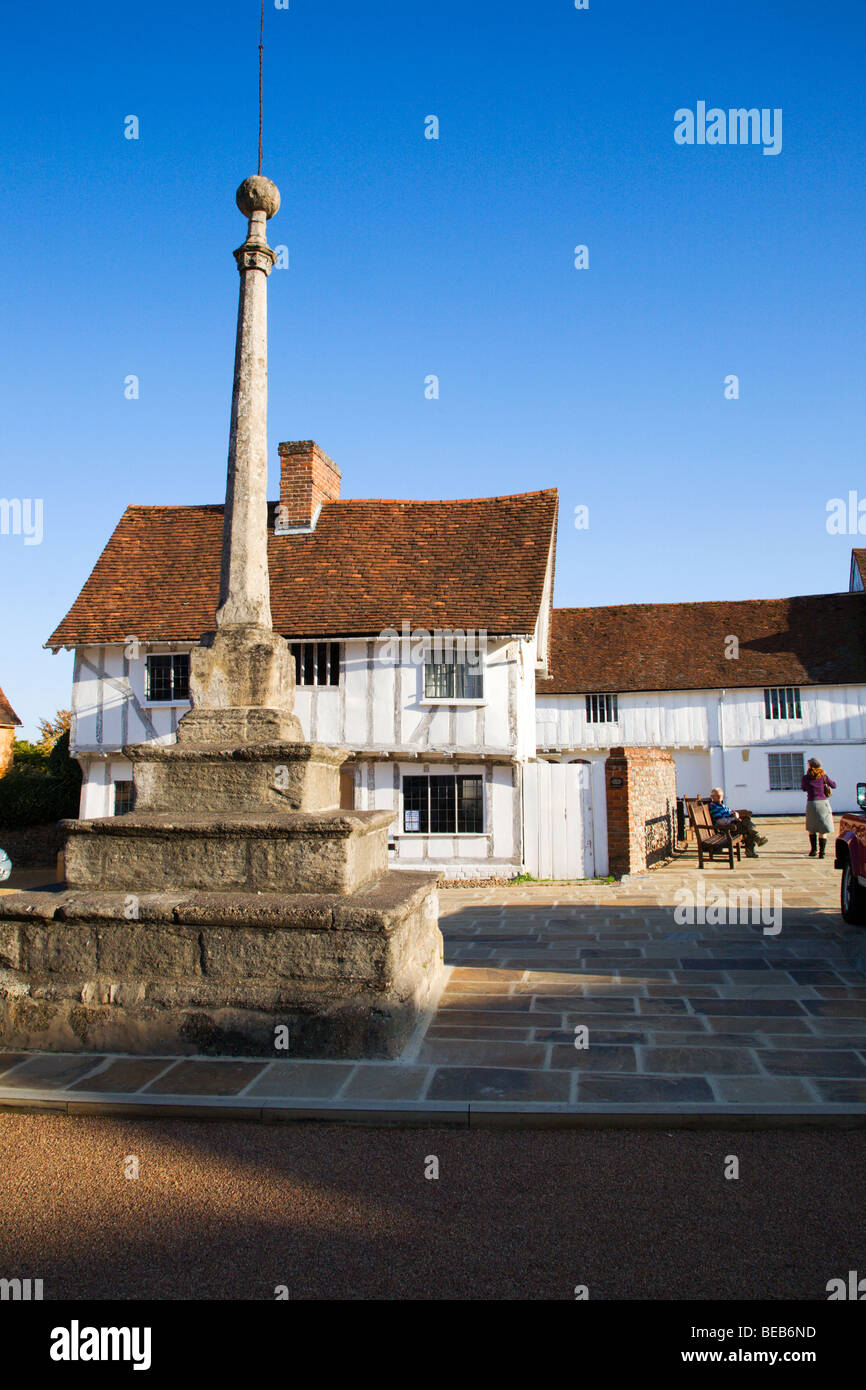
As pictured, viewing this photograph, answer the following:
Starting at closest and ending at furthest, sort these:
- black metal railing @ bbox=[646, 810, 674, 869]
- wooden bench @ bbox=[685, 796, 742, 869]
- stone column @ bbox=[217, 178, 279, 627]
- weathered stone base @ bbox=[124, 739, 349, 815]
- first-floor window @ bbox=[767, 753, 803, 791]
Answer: weathered stone base @ bbox=[124, 739, 349, 815] < stone column @ bbox=[217, 178, 279, 627] < wooden bench @ bbox=[685, 796, 742, 869] < black metal railing @ bbox=[646, 810, 674, 869] < first-floor window @ bbox=[767, 753, 803, 791]

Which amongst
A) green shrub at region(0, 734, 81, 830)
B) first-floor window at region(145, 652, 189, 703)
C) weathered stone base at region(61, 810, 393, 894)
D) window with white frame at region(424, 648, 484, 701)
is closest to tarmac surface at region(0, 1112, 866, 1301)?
weathered stone base at region(61, 810, 393, 894)

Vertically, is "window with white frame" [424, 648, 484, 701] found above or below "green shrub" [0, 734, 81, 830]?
above

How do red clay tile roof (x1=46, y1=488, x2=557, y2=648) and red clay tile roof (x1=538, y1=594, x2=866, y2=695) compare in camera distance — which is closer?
red clay tile roof (x1=46, y1=488, x2=557, y2=648)

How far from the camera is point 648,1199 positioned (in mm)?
3275

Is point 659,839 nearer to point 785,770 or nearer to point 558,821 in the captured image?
point 558,821

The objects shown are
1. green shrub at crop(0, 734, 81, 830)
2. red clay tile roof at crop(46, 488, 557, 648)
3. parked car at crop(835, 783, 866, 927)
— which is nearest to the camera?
parked car at crop(835, 783, 866, 927)

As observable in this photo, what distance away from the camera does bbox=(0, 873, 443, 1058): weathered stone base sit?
4.70 m

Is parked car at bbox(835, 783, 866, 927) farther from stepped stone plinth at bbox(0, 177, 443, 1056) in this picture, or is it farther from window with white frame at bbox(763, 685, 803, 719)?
window with white frame at bbox(763, 685, 803, 719)

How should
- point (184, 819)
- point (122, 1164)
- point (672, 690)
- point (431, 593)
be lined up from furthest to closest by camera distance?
point (672, 690), point (431, 593), point (184, 819), point (122, 1164)

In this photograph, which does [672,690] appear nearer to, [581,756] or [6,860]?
[581,756]

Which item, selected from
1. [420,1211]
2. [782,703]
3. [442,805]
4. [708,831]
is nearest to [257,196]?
[420,1211]

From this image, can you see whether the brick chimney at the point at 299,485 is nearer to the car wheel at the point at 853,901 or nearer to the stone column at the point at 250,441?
the stone column at the point at 250,441

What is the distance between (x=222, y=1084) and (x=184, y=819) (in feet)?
5.27
